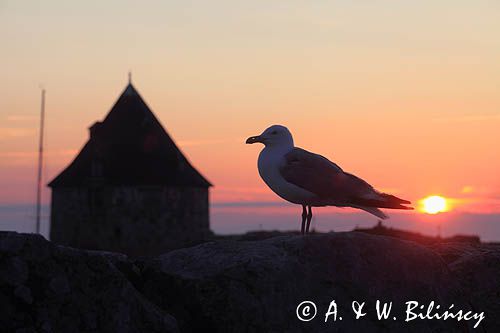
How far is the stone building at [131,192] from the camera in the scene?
5288 cm

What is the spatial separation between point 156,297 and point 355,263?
4.88 ft

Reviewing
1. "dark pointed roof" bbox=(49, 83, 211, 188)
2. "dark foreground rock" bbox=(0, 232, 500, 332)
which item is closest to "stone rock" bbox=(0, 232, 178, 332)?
"dark foreground rock" bbox=(0, 232, 500, 332)

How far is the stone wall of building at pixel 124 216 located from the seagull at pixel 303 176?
44.0 m

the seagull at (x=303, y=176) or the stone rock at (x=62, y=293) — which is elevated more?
the seagull at (x=303, y=176)

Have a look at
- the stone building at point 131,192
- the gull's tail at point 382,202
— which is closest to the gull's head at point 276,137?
the gull's tail at point 382,202

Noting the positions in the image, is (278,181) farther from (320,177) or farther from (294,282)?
(294,282)

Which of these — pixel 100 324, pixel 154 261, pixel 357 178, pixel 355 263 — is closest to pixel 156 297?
pixel 154 261

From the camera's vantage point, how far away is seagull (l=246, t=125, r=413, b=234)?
880 cm

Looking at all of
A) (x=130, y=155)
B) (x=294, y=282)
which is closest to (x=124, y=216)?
(x=130, y=155)

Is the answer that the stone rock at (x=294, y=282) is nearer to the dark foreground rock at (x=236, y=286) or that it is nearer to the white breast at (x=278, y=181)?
the dark foreground rock at (x=236, y=286)

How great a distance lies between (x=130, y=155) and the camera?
53.9m

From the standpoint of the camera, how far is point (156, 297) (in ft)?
22.7

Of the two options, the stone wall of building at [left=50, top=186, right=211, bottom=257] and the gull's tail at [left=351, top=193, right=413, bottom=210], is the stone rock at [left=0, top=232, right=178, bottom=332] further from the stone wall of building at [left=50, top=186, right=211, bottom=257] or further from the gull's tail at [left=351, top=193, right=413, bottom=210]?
the stone wall of building at [left=50, top=186, right=211, bottom=257]

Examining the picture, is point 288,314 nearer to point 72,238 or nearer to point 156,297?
point 156,297
